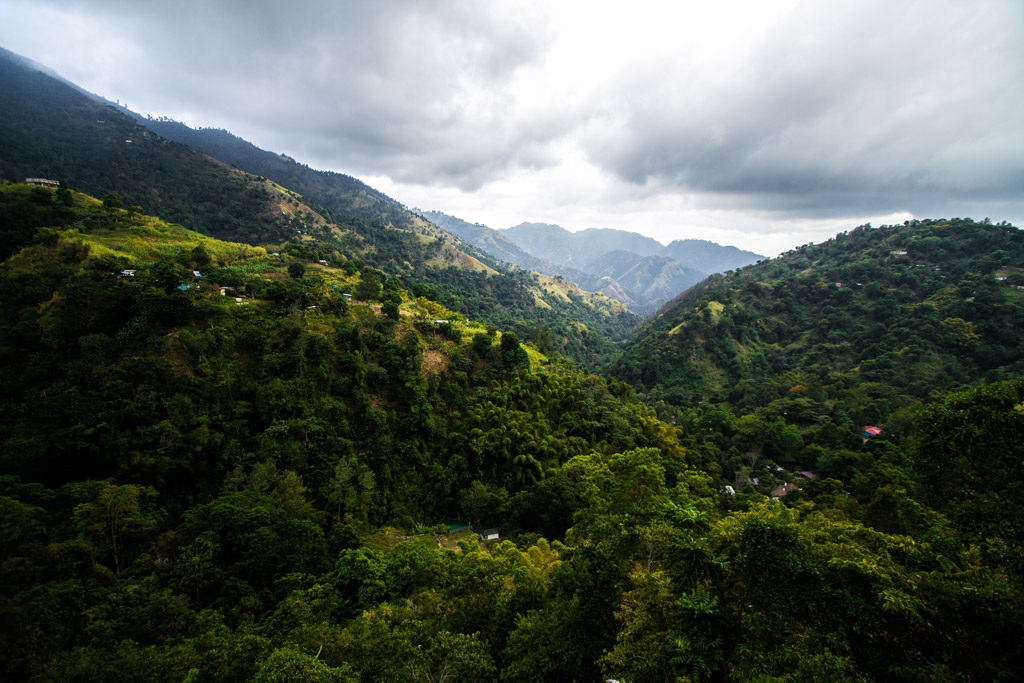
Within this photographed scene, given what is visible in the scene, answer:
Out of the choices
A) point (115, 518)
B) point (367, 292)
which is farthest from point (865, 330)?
point (115, 518)

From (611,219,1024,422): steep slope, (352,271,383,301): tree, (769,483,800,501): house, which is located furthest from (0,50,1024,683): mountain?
(611,219,1024,422): steep slope

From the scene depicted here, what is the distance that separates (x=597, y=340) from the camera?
123438mm

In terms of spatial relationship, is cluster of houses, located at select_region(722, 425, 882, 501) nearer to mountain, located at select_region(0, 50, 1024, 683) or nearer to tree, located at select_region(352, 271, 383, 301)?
mountain, located at select_region(0, 50, 1024, 683)

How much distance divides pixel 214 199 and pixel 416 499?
12236cm

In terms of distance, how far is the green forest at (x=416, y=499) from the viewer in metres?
7.98

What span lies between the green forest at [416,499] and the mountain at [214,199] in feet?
151

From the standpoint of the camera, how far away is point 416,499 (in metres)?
28.8

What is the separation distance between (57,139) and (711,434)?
18629 cm

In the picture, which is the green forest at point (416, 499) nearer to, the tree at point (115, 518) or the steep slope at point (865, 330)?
the tree at point (115, 518)

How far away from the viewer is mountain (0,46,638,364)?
89250 millimetres

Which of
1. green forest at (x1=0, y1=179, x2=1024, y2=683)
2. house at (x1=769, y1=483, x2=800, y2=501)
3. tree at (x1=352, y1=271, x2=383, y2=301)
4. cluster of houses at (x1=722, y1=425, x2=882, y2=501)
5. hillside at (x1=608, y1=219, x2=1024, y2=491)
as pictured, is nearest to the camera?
green forest at (x1=0, y1=179, x2=1024, y2=683)

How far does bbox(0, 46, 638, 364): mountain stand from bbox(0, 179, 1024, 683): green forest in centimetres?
4596

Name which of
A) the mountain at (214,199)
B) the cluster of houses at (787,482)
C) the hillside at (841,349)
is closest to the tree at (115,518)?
the cluster of houses at (787,482)

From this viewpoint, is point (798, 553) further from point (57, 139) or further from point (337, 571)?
point (57, 139)
